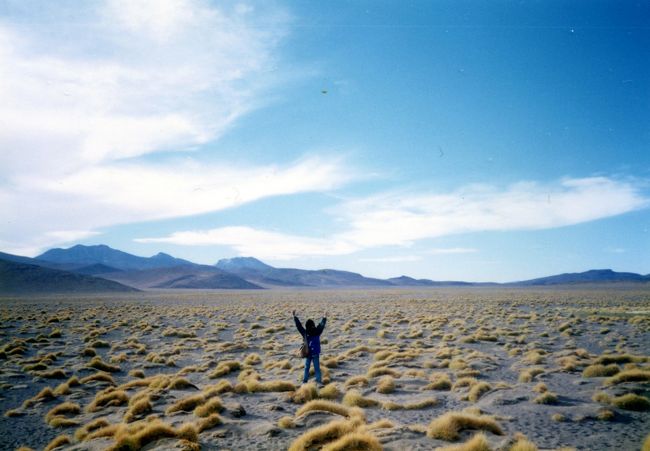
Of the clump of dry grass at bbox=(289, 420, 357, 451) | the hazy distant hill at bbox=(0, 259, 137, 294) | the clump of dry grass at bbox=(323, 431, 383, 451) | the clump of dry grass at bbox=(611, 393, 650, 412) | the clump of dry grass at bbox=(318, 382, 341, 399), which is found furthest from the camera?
the hazy distant hill at bbox=(0, 259, 137, 294)

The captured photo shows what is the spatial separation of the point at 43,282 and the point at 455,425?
14731cm

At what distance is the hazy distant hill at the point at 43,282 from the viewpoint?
115 metres

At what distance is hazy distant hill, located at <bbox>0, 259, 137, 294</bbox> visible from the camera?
115188 mm

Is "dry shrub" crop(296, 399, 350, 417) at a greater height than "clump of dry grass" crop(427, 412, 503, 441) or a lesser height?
lesser

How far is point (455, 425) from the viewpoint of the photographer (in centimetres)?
806

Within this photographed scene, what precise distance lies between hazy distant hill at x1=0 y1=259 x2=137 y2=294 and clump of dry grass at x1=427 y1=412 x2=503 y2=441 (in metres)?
134

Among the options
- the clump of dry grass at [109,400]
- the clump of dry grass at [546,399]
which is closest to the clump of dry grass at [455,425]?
the clump of dry grass at [546,399]

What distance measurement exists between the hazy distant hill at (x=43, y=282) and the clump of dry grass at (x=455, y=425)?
5268 inches

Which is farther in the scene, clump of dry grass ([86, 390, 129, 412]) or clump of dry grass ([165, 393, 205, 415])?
clump of dry grass ([86, 390, 129, 412])

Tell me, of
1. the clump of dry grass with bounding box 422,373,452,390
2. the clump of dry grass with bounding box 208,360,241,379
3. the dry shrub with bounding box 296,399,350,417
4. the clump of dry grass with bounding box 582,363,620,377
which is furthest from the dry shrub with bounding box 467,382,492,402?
the clump of dry grass with bounding box 208,360,241,379

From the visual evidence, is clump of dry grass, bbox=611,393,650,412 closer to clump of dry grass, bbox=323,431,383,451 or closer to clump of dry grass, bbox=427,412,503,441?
clump of dry grass, bbox=427,412,503,441

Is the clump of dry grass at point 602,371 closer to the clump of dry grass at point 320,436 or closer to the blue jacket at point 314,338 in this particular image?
the blue jacket at point 314,338

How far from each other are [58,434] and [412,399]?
9.99 meters

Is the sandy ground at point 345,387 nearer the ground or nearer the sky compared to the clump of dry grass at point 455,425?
nearer the ground
